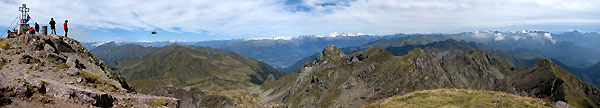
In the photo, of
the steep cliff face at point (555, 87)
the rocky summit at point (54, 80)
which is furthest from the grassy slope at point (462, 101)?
the steep cliff face at point (555, 87)

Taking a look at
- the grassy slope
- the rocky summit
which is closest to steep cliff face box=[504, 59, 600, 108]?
the grassy slope

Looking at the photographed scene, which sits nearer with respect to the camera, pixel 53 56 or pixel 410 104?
pixel 53 56

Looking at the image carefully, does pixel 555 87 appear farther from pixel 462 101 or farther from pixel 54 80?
pixel 54 80

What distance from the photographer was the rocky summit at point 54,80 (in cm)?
1767

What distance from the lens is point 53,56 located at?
95.6 ft

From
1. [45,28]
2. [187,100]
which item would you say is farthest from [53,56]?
[187,100]

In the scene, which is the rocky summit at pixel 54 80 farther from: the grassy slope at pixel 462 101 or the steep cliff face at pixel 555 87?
the steep cliff face at pixel 555 87

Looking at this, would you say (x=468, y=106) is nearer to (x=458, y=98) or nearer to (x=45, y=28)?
(x=458, y=98)

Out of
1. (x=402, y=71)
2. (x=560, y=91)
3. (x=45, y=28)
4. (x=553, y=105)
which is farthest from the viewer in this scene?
(x=402, y=71)

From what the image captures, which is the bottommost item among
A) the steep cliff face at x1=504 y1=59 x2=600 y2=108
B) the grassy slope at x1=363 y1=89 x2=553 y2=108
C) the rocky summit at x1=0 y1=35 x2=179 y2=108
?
the steep cliff face at x1=504 y1=59 x2=600 y2=108

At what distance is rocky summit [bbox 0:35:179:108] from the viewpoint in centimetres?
1767

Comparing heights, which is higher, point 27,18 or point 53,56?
point 27,18

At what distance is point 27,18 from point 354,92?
181436 millimetres

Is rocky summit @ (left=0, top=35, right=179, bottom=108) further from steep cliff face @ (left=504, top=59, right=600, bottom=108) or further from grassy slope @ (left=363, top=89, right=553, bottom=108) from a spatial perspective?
steep cliff face @ (left=504, top=59, right=600, bottom=108)
